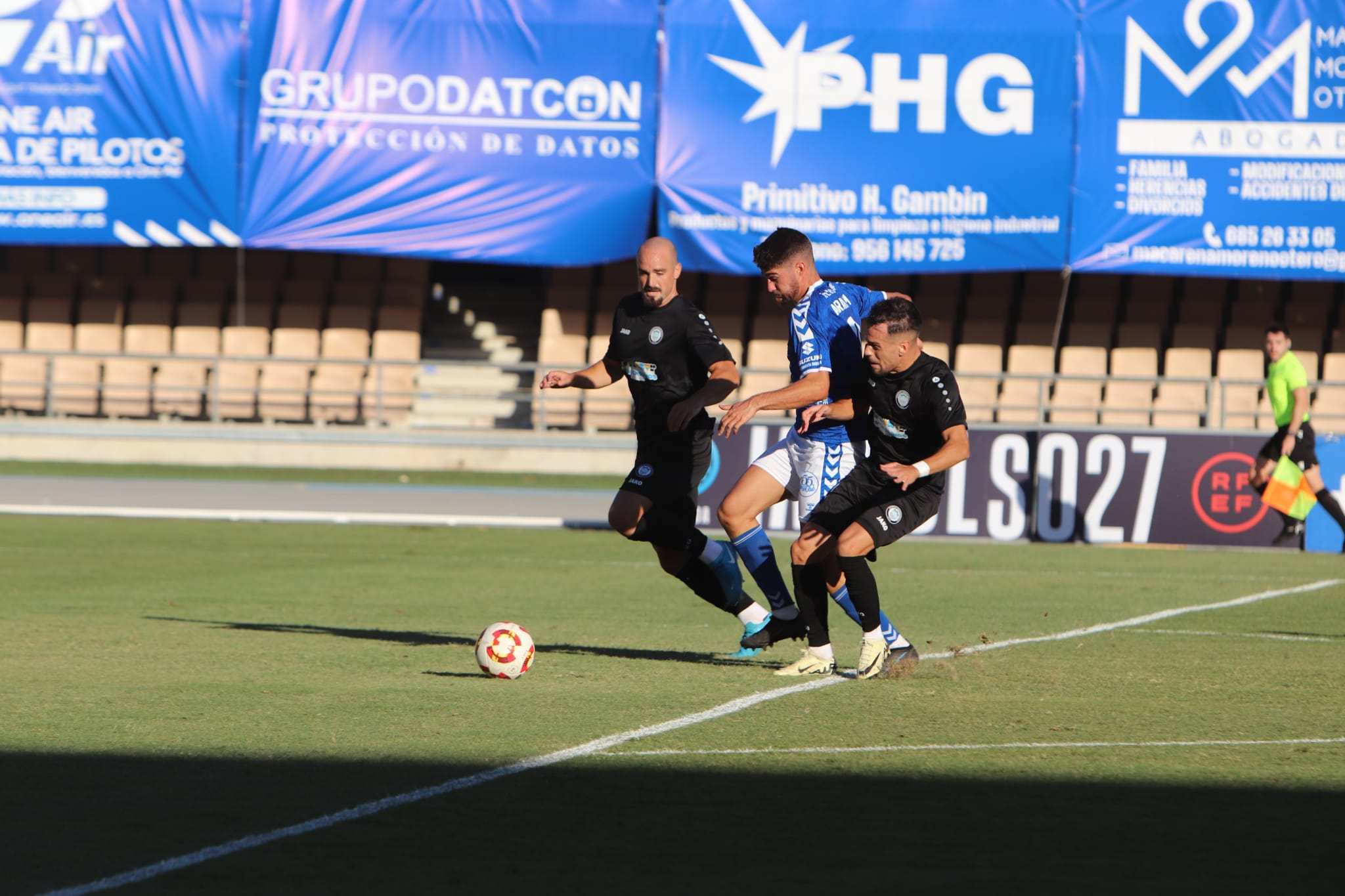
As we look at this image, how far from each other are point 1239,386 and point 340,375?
44.3 feet

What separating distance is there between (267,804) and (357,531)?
11.1 m

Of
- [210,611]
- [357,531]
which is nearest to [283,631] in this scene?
[210,611]

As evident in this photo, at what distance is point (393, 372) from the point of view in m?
25.5

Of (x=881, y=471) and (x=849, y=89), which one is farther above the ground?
(x=849, y=89)

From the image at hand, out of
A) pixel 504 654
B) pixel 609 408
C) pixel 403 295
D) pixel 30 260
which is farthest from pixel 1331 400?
pixel 30 260

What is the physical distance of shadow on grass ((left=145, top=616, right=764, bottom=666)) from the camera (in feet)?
26.8

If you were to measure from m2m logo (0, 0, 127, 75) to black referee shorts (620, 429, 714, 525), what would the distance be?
60.0 feet

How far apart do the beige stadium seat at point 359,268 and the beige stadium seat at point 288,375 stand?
63.1 inches

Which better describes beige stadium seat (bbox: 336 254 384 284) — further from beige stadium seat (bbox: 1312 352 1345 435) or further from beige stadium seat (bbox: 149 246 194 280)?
beige stadium seat (bbox: 1312 352 1345 435)

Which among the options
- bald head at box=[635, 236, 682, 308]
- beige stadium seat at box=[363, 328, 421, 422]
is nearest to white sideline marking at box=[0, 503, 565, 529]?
beige stadium seat at box=[363, 328, 421, 422]

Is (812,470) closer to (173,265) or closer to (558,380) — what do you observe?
(558,380)

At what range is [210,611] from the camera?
9805 millimetres

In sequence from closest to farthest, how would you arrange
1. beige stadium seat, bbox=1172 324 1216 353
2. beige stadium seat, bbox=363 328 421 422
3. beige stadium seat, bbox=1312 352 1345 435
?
beige stadium seat, bbox=1312 352 1345 435 < beige stadium seat, bbox=1172 324 1216 353 < beige stadium seat, bbox=363 328 421 422

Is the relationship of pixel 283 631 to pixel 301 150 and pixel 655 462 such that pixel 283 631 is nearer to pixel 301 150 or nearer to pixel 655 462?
pixel 655 462
